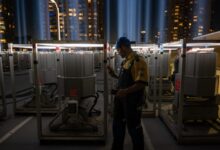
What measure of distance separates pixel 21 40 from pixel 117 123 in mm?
40024

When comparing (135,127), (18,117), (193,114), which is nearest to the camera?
(135,127)

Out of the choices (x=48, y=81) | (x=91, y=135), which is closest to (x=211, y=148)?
(x=91, y=135)

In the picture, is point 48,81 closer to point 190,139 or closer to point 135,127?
point 135,127

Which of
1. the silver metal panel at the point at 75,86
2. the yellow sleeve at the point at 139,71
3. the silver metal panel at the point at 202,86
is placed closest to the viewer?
the yellow sleeve at the point at 139,71

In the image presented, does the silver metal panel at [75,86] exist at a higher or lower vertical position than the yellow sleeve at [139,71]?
lower

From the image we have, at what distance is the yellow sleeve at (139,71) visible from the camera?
8.39 feet

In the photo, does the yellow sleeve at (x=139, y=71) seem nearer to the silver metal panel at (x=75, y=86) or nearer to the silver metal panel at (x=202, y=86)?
the silver metal panel at (x=75, y=86)

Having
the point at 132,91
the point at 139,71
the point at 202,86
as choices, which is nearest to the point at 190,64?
the point at 202,86

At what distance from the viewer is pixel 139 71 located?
2.57 meters

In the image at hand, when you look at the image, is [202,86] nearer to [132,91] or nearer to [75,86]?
[132,91]

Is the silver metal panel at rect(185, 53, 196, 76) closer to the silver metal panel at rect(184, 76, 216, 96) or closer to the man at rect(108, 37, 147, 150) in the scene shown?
the silver metal panel at rect(184, 76, 216, 96)

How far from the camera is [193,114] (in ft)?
13.3

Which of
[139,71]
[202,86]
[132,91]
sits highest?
[139,71]

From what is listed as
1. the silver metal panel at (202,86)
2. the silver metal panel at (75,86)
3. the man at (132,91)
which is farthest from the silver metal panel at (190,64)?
the silver metal panel at (75,86)
